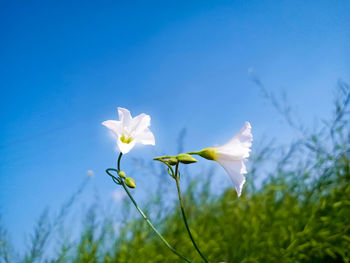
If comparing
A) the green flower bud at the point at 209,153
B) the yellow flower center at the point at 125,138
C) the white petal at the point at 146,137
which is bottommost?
the green flower bud at the point at 209,153

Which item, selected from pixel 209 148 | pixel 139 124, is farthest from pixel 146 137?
pixel 209 148

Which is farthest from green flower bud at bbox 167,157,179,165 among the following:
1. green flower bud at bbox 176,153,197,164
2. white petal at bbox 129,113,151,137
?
white petal at bbox 129,113,151,137

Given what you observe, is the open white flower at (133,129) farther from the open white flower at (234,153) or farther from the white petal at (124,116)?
the open white flower at (234,153)

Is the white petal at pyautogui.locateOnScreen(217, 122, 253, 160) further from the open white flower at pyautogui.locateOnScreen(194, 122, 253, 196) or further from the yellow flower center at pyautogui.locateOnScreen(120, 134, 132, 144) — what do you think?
the yellow flower center at pyautogui.locateOnScreen(120, 134, 132, 144)

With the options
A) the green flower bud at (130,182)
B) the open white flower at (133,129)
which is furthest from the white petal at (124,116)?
the green flower bud at (130,182)

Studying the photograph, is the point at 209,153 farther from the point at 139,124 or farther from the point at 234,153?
the point at 139,124

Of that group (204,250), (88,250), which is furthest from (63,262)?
(204,250)
